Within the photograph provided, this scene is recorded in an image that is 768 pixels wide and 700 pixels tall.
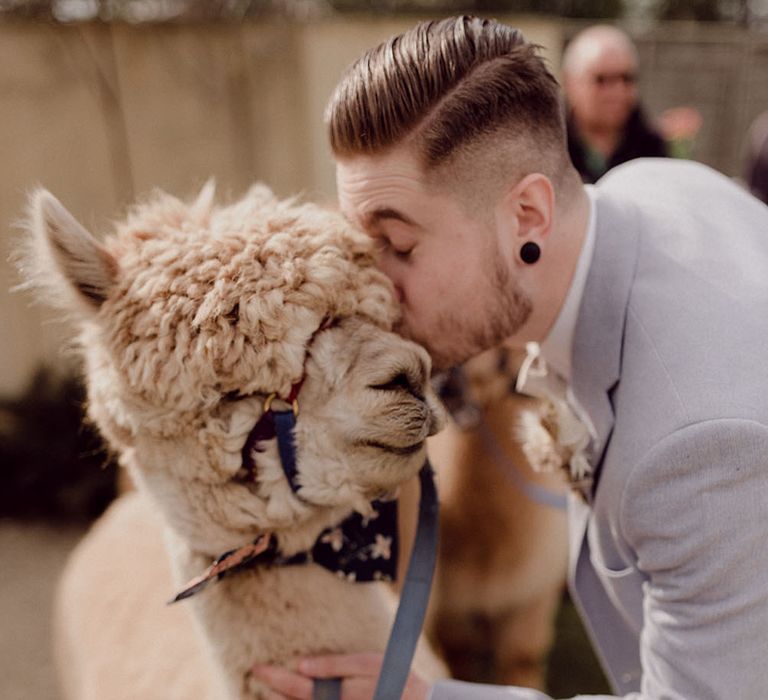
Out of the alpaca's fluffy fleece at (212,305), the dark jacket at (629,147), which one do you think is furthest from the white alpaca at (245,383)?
the dark jacket at (629,147)

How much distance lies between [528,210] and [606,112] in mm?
2778

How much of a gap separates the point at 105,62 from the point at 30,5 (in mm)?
471

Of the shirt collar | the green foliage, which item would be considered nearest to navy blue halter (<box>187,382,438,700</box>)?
the shirt collar

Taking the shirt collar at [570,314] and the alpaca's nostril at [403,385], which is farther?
the shirt collar at [570,314]

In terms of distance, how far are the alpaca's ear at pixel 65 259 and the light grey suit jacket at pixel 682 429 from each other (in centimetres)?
86

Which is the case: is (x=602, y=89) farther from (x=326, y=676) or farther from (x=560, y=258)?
(x=326, y=676)

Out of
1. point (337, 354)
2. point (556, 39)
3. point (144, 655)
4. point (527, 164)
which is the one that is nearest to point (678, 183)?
point (527, 164)

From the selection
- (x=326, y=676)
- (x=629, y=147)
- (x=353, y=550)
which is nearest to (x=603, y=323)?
(x=353, y=550)

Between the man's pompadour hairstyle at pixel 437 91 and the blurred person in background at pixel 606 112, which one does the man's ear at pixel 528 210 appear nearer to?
the man's pompadour hairstyle at pixel 437 91

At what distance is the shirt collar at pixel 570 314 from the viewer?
5.00 feet

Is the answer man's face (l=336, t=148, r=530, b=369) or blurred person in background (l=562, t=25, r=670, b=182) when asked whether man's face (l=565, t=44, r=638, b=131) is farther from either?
man's face (l=336, t=148, r=530, b=369)

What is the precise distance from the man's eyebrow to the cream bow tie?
485 millimetres

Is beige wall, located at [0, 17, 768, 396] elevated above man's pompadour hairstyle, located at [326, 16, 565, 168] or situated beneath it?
situated beneath

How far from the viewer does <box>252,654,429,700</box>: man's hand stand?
134 centimetres
